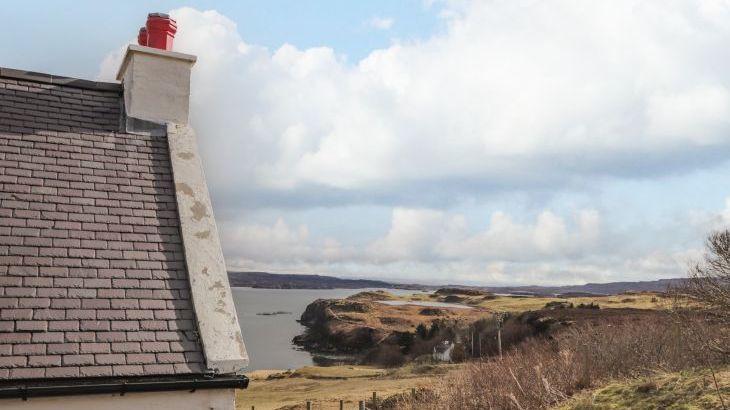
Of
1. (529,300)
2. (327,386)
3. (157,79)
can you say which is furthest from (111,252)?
(529,300)

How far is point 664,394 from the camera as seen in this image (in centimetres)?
1405

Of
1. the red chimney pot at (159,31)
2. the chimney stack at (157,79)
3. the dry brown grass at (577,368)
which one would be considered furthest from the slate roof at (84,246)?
the dry brown grass at (577,368)

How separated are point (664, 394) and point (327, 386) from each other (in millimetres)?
Result: 35746

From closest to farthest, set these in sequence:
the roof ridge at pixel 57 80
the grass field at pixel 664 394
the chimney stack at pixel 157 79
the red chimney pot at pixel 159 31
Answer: the roof ridge at pixel 57 80, the chimney stack at pixel 157 79, the red chimney pot at pixel 159 31, the grass field at pixel 664 394

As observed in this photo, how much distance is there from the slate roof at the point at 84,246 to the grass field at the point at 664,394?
11315 mm

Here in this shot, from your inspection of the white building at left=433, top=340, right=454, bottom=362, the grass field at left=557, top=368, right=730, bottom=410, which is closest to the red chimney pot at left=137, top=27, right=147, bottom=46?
the grass field at left=557, top=368, right=730, bottom=410

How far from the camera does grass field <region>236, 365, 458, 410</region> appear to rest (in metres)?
37.7

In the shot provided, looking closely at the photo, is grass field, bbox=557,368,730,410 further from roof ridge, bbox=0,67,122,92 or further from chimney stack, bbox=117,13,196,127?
roof ridge, bbox=0,67,122,92

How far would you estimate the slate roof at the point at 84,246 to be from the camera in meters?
5.66

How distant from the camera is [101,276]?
6.33m

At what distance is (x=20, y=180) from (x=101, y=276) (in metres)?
1.73

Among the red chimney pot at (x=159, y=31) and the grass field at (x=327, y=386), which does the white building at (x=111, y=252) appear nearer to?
the red chimney pot at (x=159, y=31)

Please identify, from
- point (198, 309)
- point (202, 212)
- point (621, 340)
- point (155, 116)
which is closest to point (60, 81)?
point (155, 116)

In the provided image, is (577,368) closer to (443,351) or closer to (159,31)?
(159,31)
